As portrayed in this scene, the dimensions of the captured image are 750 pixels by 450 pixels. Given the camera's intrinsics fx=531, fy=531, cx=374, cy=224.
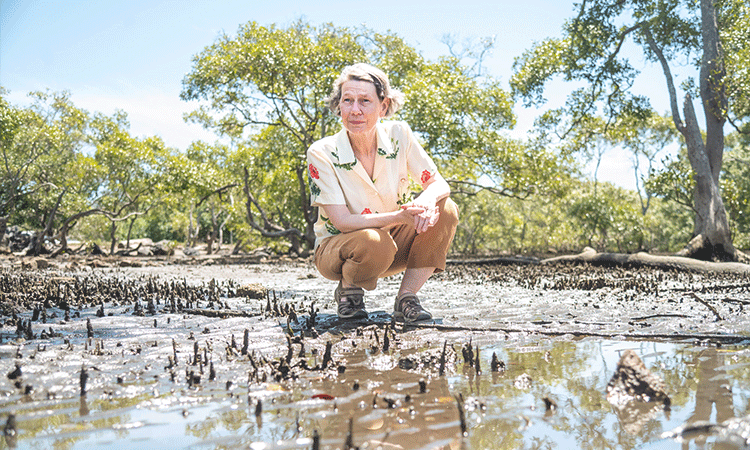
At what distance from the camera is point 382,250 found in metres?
4.04

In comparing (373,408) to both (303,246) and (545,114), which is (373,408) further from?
(303,246)

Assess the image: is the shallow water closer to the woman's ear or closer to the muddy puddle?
the muddy puddle

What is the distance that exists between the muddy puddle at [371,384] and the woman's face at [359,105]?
5.01ft

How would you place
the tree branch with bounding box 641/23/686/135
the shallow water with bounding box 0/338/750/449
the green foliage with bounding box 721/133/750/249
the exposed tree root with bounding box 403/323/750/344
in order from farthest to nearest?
the green foliage with bounding box 721/133/750/249, the tree branch with bounding box 641/23/686/135, the exposed tree root with bounding box 403/323/750/344, the shallow water with bounding box 0/338/750/449

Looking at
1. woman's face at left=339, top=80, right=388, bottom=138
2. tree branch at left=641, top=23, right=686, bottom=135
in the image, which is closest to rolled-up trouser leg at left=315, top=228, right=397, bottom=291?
woman's face at left=339, top=80, right=388, bottom=138

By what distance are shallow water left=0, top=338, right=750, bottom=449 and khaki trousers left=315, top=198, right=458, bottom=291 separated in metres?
1.32

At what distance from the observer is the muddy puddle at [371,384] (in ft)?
5.88

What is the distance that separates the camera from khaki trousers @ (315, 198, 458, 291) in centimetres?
402

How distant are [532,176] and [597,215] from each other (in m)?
7.18

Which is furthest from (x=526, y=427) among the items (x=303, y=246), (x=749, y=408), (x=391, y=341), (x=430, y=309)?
(x=303, y=246)

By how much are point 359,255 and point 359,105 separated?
3.73 feet

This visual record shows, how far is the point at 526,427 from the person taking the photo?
187cm

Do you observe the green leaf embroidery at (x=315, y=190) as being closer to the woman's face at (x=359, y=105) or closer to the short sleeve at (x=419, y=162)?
the woman's face at (x=359, y=105)

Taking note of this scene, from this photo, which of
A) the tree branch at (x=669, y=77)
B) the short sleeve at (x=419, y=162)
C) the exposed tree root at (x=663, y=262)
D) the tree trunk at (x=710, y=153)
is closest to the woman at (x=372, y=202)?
the short sleeve at (x=419, y=162)
